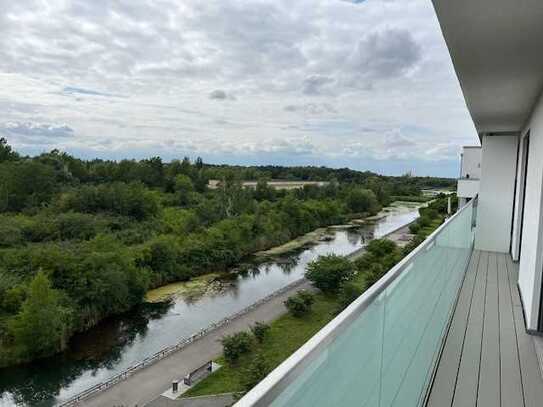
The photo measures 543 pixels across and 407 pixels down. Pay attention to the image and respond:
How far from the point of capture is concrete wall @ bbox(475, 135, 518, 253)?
6395 millimetres

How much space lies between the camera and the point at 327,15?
31.7 ft

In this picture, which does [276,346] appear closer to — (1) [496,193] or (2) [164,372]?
(2) [164,372]

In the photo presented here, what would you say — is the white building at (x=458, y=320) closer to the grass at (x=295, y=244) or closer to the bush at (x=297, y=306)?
the bush at (x=297, y=306)

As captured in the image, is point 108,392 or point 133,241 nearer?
point 108,392

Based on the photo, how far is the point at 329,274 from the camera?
56.3ft

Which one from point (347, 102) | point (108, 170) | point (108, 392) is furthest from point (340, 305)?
point (108, 170)

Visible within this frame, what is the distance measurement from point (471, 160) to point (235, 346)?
8040 millimetres

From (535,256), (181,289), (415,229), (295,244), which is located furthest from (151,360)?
(415,229)

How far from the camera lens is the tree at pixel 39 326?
38.9 ft

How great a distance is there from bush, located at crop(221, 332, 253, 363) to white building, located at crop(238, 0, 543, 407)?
750 centimetres

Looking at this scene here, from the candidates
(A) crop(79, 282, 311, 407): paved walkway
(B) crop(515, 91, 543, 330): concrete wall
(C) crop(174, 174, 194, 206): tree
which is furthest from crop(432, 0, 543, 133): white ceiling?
(C) crop(174, 174, 194, 206): tree

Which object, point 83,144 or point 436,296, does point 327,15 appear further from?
point 83,144

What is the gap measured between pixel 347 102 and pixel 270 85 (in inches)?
248

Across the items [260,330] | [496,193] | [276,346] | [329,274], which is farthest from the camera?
[329,274]
